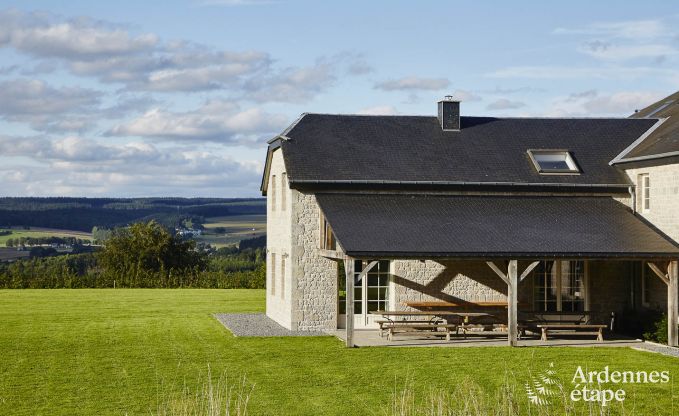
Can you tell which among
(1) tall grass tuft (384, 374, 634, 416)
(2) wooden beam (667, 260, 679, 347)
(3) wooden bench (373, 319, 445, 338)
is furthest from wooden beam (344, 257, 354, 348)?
(2) wooden beam (667, 260, 679, 347)

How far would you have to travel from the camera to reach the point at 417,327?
810 inches

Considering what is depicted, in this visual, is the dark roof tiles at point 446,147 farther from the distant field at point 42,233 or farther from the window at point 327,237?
the distant field at point 42,233

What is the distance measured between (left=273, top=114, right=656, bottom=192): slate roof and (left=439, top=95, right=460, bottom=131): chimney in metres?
0.18

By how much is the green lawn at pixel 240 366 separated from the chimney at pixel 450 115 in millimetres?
7215

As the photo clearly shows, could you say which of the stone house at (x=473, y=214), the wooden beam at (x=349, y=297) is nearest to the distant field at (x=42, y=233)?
the stone house at (x=473, y=214)

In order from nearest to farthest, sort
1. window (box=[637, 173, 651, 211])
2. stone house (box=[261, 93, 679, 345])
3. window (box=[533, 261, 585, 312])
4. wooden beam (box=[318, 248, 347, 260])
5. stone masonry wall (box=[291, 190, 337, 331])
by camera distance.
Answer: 1. wooden beam (box=[318, 248, 347, 260])
2. stone house (box=[261, 93, 679, 345])
3. stone masonry wall (box=[291, 190, 337, 331])
4. window (box=[637, 173, 651, 211])
5. window (box=[533, 261, 585, 312])

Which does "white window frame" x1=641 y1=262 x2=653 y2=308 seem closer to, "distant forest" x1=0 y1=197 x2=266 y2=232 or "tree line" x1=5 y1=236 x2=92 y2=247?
"tree line" x1=5 y1=236 x2=92 y2=247

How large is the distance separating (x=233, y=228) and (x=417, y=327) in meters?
93.9

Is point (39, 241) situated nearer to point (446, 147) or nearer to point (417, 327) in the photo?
point (446, 147)

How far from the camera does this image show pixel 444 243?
773 inches

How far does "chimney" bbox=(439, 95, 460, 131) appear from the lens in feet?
82.1

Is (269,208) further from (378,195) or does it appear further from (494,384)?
(494,384)

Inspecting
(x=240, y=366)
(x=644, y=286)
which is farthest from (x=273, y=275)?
(x=644, y=286)

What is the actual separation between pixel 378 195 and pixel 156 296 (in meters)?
14.0
